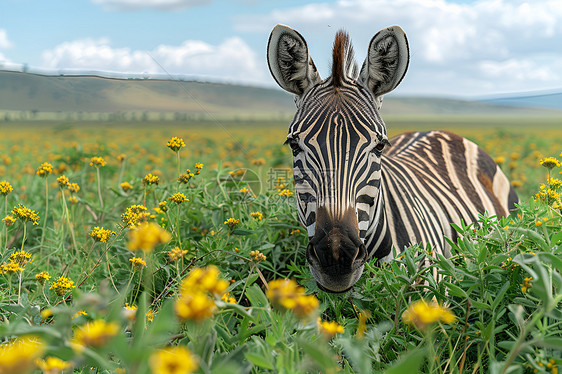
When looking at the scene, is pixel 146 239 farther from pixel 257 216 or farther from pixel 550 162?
pixel 550 162

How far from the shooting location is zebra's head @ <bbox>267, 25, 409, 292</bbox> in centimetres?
203

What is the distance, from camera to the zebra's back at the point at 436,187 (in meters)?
2.96

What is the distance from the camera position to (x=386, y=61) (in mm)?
2631

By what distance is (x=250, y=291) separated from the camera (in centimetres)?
152

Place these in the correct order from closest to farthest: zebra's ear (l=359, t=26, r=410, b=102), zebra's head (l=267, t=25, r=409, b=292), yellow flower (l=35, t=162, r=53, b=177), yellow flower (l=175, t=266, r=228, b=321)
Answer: yellow flower (l=175, t=266, r=228, b=321) → zebra's head (l=267, t=25, r=409, b=292) → zebra's ear (l=359, t=26, r=410, b=102) → yellow flower (l=35, t=162, r=53, b=177)

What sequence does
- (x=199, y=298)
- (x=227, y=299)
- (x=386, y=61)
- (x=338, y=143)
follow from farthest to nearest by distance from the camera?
(x=386, y=61), (x=338, y=143), (x=227, y=299), (x=199, y=298)

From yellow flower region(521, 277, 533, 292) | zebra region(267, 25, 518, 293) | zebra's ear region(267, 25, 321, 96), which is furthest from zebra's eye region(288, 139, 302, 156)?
yellow flower region(521, 277, 533, 292)

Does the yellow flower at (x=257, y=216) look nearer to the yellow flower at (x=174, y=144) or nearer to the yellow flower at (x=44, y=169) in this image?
the yellow flower at (x=174, y=144)

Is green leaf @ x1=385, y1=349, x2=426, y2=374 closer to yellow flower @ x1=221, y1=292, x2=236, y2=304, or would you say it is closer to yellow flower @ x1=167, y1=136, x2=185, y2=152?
yellow flower @ x1=221, y1=292, x2=236, y2=304

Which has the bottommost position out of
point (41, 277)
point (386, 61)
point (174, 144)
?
point (41, 277)

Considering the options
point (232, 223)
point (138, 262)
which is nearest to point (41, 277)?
point (138, 262)

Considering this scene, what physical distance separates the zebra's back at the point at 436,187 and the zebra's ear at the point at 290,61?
839mm

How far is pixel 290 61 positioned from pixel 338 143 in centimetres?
73

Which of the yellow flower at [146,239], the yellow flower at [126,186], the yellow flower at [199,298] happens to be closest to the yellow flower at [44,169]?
the yellow flower at [126,186]
